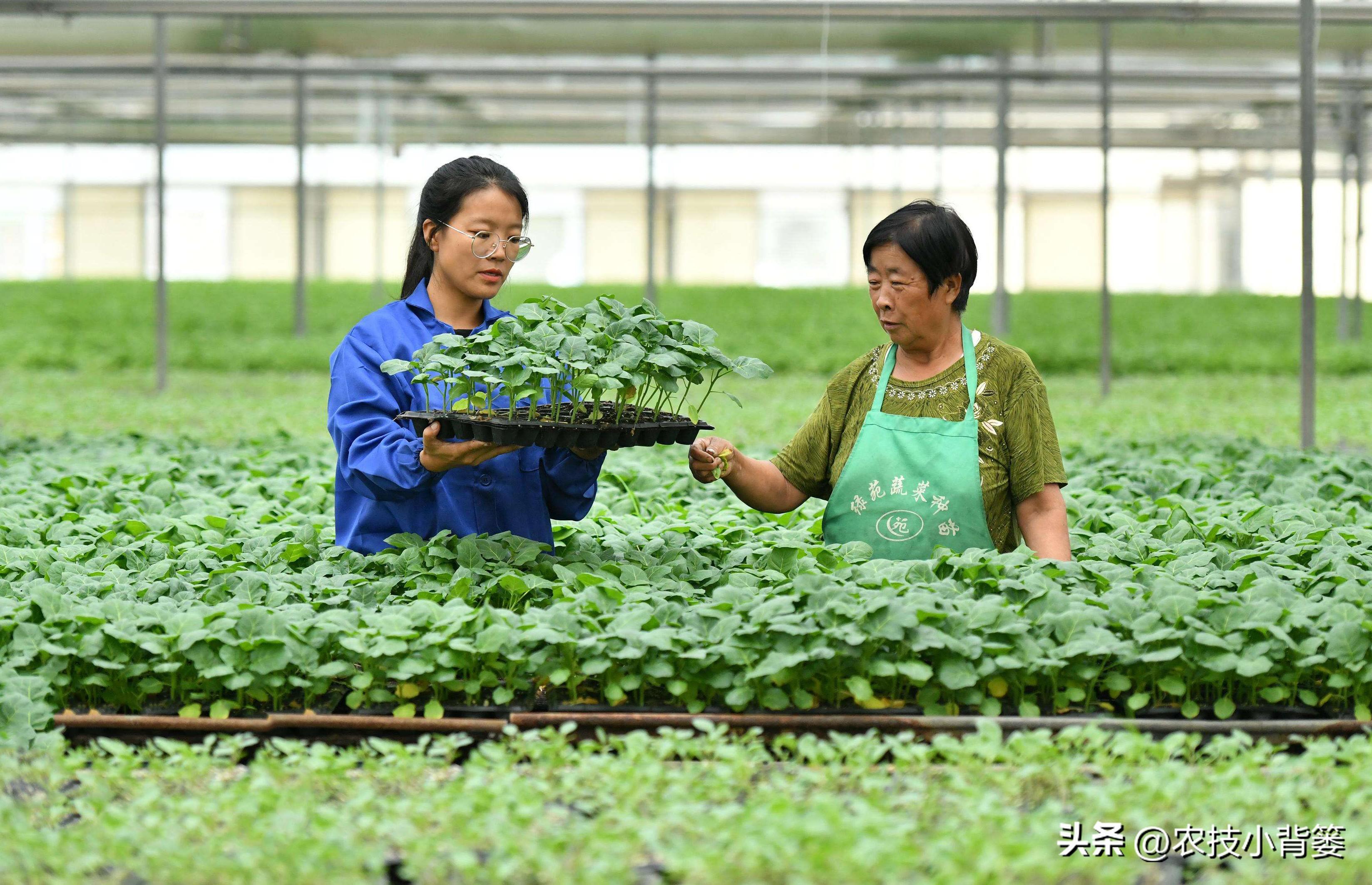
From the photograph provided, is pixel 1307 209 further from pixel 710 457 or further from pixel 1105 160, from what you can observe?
pixel 710 457

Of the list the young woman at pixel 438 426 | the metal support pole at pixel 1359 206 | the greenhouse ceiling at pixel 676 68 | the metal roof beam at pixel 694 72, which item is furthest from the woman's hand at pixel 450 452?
the metal support pole at pixel 1359 206

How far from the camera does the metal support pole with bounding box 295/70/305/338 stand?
10.1m

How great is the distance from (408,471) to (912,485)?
1.09 metres

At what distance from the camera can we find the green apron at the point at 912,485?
2721 millimetres

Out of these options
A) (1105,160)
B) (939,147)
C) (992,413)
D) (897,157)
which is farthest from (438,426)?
(897,157)

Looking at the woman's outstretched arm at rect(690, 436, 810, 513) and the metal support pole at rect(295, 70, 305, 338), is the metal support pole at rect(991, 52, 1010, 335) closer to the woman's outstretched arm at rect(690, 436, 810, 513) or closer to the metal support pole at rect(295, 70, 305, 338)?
the metal support pole at rect(295, 70, 305, 338)

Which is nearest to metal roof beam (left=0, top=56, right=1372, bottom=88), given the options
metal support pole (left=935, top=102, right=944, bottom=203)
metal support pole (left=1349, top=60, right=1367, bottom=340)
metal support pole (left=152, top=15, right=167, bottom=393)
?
metal support pole (left=1349, top=60, right=1367, bottom=340)

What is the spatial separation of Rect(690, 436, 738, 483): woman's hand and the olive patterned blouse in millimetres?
337

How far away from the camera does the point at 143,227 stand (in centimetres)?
2211

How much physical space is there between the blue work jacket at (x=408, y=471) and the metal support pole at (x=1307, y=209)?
14.1 ft

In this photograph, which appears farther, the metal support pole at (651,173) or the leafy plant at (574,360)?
the metal support pole at (651,173)

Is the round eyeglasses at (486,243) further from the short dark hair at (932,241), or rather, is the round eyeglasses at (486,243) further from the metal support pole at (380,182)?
the metal support pole at (380,182)

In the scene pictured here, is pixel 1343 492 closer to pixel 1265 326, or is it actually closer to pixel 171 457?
pixel 171 457

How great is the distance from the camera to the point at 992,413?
8.98 ft
